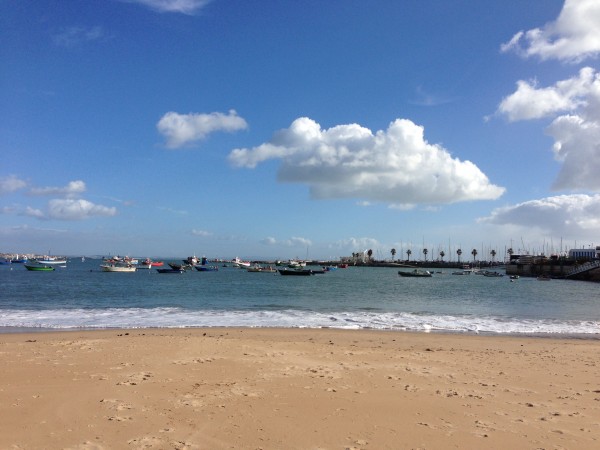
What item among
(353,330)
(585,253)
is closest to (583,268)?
(585,253)

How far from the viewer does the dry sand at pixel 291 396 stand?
6574mm

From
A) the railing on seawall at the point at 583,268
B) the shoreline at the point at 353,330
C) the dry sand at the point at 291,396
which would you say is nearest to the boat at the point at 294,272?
the railing on seawall at the point at 583,268

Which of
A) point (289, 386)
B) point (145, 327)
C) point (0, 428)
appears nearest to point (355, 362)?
point (289, 386)

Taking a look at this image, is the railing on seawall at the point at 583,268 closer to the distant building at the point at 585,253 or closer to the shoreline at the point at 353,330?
the distant building at the point at 585,253

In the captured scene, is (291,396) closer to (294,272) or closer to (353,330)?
(353,330)

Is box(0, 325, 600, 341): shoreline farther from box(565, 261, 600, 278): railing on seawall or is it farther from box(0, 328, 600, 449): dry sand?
box(565, 261, 600, 278): railing on seawall

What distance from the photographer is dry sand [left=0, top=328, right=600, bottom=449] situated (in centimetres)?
657

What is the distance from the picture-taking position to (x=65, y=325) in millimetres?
20141

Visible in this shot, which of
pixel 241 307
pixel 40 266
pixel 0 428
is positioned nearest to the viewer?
pixel 0 428

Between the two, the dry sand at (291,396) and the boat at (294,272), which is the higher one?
the dry sand at (291,396)

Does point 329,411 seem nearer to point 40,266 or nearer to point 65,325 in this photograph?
point 65,325

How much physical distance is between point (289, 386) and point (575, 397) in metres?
5.67

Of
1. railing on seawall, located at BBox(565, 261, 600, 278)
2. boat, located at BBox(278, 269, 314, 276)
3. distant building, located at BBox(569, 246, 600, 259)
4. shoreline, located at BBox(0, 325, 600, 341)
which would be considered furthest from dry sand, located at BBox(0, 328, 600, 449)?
distant building, located at BBox(569, 246, 600, 259)

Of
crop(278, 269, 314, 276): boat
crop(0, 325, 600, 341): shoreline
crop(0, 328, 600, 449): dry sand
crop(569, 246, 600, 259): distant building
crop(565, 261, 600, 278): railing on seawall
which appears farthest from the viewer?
crop(569, 246, 600, 259): distant building
